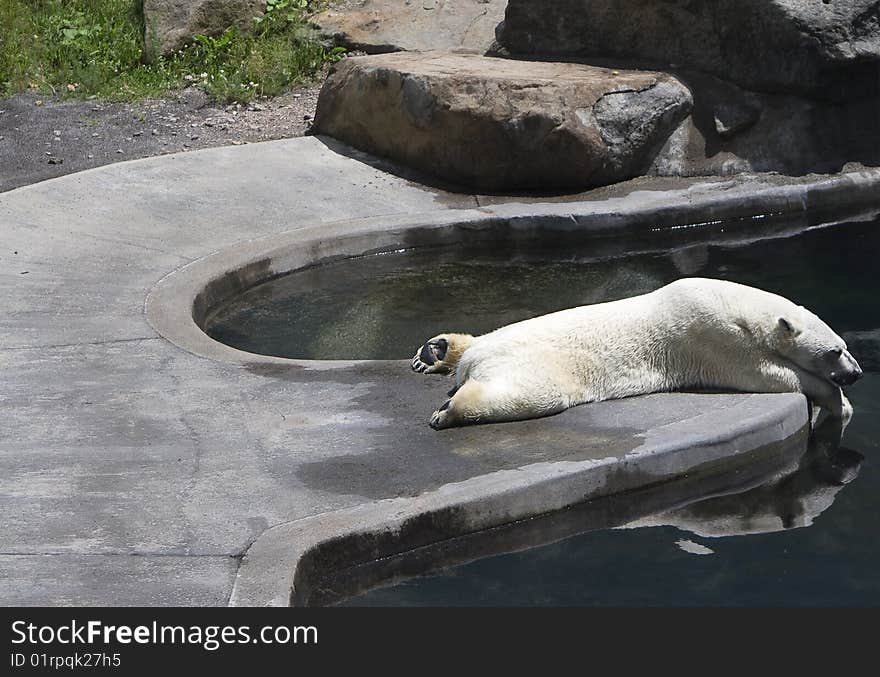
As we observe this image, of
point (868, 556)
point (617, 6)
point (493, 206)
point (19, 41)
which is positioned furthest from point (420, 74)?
point (868, 556)

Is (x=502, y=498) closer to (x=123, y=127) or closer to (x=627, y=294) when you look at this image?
(x=627, y=294)

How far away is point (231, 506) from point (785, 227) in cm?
572

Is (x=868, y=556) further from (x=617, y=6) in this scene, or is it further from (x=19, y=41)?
(x=19, y=41)

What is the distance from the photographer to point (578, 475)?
4789 mm

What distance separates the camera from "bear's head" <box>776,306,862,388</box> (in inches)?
217

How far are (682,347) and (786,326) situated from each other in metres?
0.43

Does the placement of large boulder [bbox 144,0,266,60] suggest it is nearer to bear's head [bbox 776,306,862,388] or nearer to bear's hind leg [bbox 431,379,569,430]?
bear's hind leg [bbox 431,379,569,430]

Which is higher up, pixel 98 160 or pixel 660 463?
pixel 660 463

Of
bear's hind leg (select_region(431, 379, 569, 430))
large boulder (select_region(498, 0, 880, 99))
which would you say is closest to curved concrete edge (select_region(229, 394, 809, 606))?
bear's hind leg (select_region(431, 379, 569, 430))

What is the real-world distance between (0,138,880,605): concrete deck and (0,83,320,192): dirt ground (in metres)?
2.01

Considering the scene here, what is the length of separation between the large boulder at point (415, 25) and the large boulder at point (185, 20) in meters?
0.72

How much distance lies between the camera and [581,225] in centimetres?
871

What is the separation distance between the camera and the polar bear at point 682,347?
17.7 ft

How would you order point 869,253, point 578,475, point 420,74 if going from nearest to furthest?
point 578,475 < point 869,253 < point 420,74
